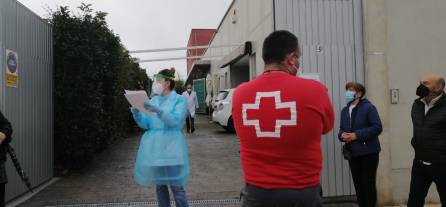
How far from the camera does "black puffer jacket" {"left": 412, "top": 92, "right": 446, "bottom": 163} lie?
16.3 feet

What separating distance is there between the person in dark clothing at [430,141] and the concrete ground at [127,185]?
1863 millimetres

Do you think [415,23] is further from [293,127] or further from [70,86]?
[70,86]

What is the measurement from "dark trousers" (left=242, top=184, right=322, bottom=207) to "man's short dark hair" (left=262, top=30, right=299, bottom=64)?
74 cm

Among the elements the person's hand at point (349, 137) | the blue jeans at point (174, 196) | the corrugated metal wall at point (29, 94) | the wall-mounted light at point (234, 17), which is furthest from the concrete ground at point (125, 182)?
the wall-mounted light at point (234, 17)

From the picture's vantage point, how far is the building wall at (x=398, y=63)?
6.81 metres

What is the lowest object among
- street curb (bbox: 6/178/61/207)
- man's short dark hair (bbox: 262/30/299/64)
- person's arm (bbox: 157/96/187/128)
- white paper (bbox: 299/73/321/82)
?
street curb (bbox: 6/178/61/207)

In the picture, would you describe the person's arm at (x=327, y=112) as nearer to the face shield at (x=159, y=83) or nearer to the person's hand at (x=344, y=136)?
the face shield at (x=159, y=83)

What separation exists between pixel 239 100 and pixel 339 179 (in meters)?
4.53

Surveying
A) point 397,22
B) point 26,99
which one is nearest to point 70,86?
point 26,99

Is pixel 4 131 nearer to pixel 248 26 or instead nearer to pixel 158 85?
pixel 158 85

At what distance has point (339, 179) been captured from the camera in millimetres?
6895

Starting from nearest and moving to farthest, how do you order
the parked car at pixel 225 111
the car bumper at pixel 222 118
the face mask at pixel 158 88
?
the face mask at pixel 158 88, the parked car at pixel 225 111, the car bumper at pixel 222 118

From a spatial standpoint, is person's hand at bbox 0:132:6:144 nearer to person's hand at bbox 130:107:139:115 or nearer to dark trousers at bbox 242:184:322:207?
person's hand at bbox 130:107:139:115

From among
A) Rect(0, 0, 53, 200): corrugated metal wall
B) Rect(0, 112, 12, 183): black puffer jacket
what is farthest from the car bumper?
Rect(0, 112, 12, 183): black puffer jacket
